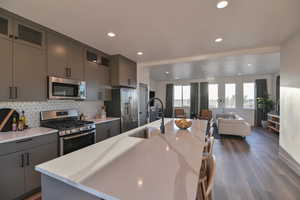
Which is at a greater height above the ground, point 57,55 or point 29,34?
point 29,34

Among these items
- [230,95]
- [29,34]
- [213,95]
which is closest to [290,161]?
[29,34]

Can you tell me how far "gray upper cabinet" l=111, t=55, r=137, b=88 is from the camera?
11.7 ft

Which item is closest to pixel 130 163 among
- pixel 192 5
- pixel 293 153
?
pixel 192 5

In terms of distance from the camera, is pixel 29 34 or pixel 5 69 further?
pixel 29 34

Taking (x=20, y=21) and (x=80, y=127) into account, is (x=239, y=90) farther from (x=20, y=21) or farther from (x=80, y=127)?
(x=20, y=21)

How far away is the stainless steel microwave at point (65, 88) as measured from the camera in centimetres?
230

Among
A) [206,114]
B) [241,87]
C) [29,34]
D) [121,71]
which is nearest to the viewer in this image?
[29,34]

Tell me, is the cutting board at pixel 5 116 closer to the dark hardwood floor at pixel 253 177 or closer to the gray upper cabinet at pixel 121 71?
the gray upper cabinet at pixel 121 71

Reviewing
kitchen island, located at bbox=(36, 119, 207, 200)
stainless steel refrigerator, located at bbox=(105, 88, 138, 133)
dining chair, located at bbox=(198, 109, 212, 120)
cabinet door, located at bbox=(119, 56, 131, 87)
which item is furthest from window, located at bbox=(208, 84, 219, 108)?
kitchen island, located at bbox=(36, 119, 207, 200)

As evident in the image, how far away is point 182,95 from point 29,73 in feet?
26.2

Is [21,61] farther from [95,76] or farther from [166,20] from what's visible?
[166,20]

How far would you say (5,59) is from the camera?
70.4 inches

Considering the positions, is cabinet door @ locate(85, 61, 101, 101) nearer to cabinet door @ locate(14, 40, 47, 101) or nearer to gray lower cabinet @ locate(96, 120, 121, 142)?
gray lower cabinet @ locate(96, 120, 121, 142)

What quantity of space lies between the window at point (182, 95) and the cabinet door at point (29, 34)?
7.77 meters
